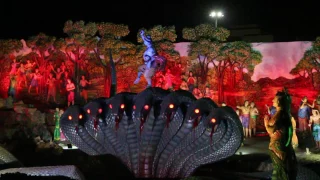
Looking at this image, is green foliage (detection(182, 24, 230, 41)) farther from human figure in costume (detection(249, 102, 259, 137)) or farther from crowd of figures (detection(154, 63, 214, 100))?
human figure in costume (detection(249, 102, 259, 137))

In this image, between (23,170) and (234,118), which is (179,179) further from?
(23,170)

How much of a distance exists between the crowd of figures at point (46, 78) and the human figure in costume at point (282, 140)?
17897 mm

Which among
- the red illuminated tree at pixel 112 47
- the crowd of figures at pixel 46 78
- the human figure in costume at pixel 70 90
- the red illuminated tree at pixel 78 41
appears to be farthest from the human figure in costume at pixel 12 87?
the red illuminated tree at pixel 112 47

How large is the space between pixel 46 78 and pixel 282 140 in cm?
1933

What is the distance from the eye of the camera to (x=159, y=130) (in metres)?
11.0

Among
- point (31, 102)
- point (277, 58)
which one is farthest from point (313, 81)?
point (31, 102)

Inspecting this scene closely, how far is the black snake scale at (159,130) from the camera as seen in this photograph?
10.6 m

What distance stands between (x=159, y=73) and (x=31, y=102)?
740cm

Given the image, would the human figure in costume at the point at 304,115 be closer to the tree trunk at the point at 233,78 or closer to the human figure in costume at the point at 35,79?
the tree trunk at the point at 233,78

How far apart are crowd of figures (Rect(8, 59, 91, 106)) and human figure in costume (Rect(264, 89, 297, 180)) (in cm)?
1790

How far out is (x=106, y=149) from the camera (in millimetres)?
11609

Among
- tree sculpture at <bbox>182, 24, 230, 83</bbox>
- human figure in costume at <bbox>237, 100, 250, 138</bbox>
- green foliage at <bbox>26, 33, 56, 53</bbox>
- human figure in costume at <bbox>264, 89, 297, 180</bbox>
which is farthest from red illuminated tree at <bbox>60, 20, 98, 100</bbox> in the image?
human figure in costume at <bbox>264, 89, 297, 180</bbox>

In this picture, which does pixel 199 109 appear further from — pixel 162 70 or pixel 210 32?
pixel 210 32

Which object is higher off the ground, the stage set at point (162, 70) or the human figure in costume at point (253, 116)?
the stage set at point (162, 70)
